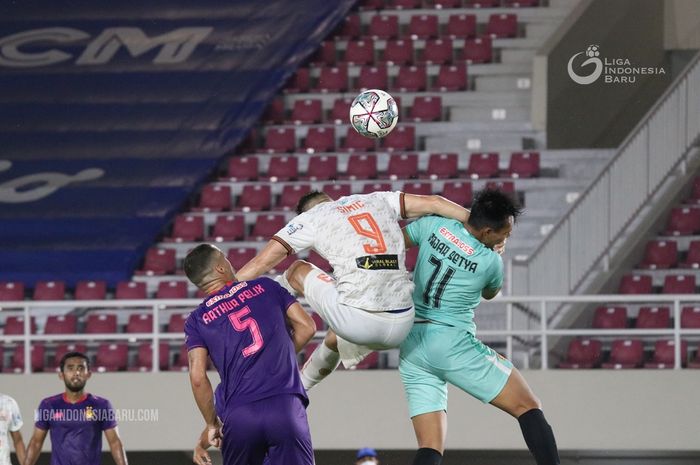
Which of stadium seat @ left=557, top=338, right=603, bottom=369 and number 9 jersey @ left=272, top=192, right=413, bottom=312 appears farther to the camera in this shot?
stadium seat @ left=557, top=338, right=603, bottom=369

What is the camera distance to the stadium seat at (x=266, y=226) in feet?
49.4

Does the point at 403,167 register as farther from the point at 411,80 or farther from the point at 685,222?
the point at 685,222

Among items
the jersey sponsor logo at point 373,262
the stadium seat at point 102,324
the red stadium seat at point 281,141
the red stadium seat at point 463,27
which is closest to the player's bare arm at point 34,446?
the jersey sponsor logo at point 373,262

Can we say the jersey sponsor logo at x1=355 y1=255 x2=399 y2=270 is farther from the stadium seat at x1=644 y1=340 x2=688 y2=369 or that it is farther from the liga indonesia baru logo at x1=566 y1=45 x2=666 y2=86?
the liga indonesia baru logo at x1=566 y1=45 x2=666 y2=86

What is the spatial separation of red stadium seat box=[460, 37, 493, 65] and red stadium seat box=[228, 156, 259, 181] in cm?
329

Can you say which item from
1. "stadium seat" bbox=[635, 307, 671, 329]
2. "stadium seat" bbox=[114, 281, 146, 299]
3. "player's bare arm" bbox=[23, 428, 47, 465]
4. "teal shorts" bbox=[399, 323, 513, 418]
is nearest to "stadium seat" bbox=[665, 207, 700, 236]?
"stadium seat" bbox=[635, 307, 671, 329]

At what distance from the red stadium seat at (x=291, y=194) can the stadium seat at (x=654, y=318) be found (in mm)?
4398

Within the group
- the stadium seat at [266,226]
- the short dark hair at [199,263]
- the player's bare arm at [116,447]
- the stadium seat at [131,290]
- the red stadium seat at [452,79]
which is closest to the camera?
the short dark hair at [199,263]

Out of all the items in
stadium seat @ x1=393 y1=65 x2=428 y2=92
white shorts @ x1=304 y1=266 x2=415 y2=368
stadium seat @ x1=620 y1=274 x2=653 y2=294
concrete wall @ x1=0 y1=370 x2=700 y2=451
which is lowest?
concrete wall @ x1=0 y1=370 x2=700 y2=451

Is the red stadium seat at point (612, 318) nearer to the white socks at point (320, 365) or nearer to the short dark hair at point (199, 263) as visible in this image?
the white socks at point (320, 365)

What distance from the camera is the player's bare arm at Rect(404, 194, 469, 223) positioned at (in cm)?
634

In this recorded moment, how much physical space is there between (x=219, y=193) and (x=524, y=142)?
153 inches

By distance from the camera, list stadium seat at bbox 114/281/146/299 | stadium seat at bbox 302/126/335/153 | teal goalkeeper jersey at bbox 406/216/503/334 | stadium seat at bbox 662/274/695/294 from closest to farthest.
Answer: teal goalkeeper jersey at bbox 406/216/503/334 < stadium seat at bbox 662/274/695/294 < stadium seat at bbox 114/281/146/299 < stadium seat at bbox 302/126/335/153

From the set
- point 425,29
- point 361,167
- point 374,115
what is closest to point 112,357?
point 361,167
